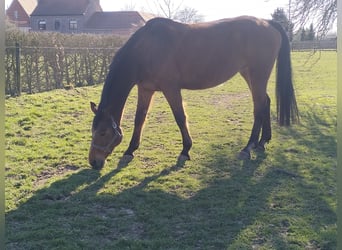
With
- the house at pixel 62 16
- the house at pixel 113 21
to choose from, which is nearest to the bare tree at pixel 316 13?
the house at pixel 113 21

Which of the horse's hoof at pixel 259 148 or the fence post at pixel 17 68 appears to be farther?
the fence post at pixel 17 68

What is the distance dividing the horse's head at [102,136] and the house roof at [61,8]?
131ft

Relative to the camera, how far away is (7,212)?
3.53m

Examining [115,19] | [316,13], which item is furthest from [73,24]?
[316,13]

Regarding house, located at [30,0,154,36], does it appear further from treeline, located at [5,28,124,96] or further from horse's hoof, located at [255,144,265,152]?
horse's hoof, located at [255,144,265,152]

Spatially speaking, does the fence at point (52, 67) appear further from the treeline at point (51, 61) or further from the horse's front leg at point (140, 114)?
the horse's front leg at point (140, 114)

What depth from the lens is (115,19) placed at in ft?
133

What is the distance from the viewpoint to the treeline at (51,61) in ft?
31.1

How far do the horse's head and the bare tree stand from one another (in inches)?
233

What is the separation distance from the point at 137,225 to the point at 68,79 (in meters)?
9.08

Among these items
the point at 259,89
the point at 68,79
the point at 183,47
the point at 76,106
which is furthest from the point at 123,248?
the point at 68,79

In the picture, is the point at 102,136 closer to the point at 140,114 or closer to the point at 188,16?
the point at 140,114

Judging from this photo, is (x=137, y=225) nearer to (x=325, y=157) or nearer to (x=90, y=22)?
(x=325, y=157)

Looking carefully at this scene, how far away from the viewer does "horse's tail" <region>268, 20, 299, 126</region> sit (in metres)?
5.77
